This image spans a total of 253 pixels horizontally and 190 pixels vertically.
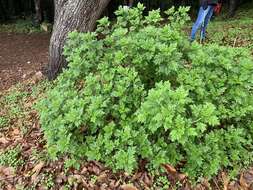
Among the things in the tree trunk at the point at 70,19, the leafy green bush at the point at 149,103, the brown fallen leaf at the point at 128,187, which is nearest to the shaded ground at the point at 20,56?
the tree trunk at the point at 70,19

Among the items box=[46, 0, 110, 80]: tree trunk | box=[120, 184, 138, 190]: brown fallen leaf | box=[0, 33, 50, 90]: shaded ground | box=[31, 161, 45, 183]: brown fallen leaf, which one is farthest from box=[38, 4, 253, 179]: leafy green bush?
box=[0, 33, 50, 90]: shaded ground

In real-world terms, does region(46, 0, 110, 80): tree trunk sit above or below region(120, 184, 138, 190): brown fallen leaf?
above

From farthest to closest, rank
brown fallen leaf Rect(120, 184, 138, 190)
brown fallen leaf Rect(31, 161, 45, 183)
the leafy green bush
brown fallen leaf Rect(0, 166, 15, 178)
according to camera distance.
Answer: brown fallen leaf Rect(0, 166, 15, 178) < brown fallen leaf Rect(31, 161, 45, 183) < brown fallen leaf Rect(120, 184, 138, 190) < the leafy green bush

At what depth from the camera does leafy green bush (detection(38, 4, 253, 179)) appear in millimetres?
2844

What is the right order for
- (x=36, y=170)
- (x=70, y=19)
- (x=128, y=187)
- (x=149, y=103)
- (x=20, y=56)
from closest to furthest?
(x=149, y=103) → (x=128, y=187) → (x=36, y=170) → (x=70, y=19) → (x=20, y=56)

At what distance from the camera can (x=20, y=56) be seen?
8.49m

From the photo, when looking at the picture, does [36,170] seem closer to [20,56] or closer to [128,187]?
[128,187]

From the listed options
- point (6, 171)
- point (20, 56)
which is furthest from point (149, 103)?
point (20, 56)

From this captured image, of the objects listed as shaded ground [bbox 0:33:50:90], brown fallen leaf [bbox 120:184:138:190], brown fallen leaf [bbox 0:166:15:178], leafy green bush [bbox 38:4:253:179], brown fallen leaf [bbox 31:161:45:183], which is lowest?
shaded ground [bbox 0:33:50:90]

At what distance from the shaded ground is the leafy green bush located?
3717 mm

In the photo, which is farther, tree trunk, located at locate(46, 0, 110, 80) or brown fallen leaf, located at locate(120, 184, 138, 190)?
tree trunk, located at locate(46, 0, 110, 80)

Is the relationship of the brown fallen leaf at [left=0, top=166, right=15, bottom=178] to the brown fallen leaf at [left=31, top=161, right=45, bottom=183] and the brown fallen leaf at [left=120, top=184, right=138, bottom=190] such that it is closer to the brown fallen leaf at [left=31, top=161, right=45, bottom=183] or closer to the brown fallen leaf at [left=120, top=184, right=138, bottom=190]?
the brown fallen leaf at [left=31, top=161, right=45, bottom=183]

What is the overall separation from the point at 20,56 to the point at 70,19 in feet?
13.1

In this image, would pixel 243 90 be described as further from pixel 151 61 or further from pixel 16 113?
pixel 16 113
